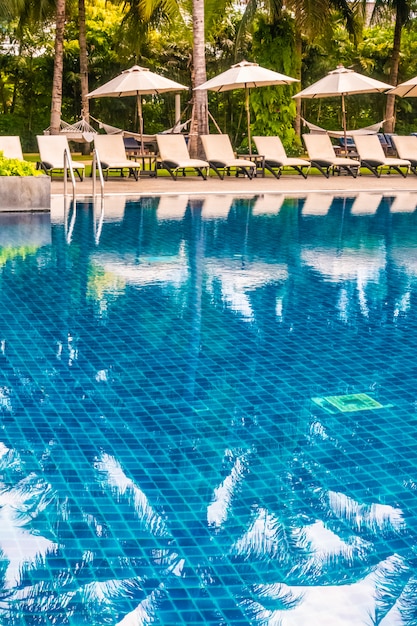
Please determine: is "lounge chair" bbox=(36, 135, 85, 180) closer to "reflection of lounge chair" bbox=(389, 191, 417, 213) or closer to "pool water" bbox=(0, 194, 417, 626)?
"reflection of lounge chair" bbox=(389, 191, 417, 213)

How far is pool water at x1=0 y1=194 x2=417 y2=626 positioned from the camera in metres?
3.01

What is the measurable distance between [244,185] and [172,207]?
12.3 ft

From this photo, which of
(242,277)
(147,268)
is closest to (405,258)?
(242,277)

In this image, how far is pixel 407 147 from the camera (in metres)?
19.7

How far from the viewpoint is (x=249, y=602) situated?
2.93 meters

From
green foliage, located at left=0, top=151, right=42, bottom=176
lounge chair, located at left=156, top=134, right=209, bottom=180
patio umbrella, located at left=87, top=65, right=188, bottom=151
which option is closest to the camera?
green foliage, located at left=0, top=151, right=42, bottom=176

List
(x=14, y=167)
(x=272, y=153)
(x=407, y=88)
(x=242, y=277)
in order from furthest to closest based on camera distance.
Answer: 1. (x=407, y=88)
2. (x=272, y=153)
3. (x=14, y=167)
4. (x=242, y=277)

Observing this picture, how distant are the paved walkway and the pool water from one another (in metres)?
6.60

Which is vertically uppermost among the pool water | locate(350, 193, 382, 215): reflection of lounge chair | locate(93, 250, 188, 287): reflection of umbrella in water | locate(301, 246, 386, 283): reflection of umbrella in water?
locate(350, 193, 382, 215): reflection of lounge chair

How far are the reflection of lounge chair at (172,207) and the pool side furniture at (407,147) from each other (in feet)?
22.0

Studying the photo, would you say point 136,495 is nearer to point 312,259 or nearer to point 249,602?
point 249,602

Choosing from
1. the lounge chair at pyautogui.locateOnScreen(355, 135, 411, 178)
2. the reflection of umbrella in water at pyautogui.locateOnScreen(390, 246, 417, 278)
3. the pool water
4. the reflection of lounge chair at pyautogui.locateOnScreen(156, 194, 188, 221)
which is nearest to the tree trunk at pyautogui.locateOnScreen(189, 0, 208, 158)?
the lounge chair at pyautogui.locateOnScreen(355, 135, 411, 178)

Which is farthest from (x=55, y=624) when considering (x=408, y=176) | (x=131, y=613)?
(x=408, y=176)

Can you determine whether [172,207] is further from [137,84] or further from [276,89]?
[276,89]
